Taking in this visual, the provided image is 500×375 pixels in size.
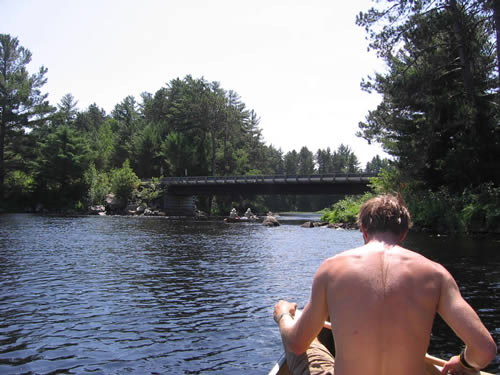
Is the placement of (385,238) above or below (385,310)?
above

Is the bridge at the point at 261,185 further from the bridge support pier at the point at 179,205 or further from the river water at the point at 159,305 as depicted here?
the river water at the point at 159,305

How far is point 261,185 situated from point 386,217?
60221 mm

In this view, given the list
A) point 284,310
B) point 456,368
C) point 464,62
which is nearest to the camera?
point 456,368

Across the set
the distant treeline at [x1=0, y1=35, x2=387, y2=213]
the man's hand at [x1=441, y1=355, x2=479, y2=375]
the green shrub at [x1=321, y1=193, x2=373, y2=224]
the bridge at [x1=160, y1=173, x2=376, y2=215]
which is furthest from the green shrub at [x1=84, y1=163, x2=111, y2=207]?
the man's hand at [x1=441, y1=355, x2=479, y2=375]

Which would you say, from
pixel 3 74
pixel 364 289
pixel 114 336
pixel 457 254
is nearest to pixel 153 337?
pixel 114 336

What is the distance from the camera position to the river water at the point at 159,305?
6953 mm

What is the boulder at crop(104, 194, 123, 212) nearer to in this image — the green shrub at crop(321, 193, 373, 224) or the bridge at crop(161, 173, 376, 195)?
the bridge at crop(161, 173, 376, 195)

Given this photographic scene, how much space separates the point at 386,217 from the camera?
9.86 ft

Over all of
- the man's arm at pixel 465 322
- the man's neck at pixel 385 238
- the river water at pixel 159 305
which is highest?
the man's neck at pixel 385 238

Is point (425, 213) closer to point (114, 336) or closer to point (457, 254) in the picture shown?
point (457, 254)

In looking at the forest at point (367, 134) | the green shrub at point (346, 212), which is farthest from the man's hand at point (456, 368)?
the green shrub at point (346, 212)

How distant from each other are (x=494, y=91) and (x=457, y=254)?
1536 cm

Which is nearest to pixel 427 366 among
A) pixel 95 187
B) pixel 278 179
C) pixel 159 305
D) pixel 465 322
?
pixel 465 322

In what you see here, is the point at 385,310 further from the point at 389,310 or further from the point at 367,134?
the point at 367,134
